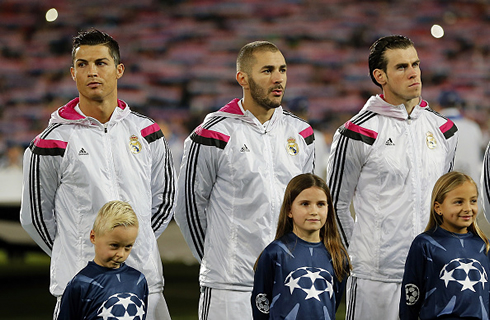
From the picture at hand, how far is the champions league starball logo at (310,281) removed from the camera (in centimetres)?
313

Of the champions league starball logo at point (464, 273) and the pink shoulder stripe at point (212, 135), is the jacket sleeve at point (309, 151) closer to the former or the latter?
the pink shoulder stripe at point (212, 135)

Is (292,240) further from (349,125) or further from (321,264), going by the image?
(349,125)

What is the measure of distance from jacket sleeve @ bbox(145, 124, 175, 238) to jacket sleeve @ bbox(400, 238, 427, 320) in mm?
1164

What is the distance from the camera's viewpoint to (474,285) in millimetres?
3246

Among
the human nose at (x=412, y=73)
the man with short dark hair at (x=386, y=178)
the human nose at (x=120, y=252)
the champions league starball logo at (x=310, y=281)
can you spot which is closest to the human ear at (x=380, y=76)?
the man with short dark hair at (x=386, y=178)

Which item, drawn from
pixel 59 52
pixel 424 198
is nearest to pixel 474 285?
pixel 424 198

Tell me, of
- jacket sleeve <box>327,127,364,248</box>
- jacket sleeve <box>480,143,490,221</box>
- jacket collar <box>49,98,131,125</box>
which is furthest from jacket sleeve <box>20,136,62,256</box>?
jacket sleeve <box>480,143,490,221</box>

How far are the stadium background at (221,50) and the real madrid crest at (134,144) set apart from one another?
867cm

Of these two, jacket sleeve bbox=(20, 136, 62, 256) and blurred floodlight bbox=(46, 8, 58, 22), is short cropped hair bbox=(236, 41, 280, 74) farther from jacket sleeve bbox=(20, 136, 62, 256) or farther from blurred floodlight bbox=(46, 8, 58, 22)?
blurred floodlight bbox=(46, 8, 58, 22)

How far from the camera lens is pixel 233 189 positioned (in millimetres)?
3498

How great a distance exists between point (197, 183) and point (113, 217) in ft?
2.09

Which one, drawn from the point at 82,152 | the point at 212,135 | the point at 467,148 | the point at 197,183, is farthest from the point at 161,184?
the point at 467,148

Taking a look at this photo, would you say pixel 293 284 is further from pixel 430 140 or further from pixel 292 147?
pixel 430 140

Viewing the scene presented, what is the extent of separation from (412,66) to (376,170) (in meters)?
0.56
